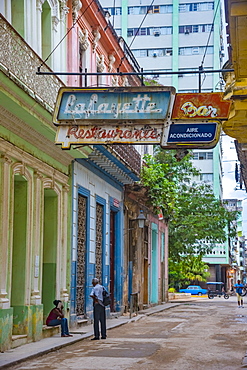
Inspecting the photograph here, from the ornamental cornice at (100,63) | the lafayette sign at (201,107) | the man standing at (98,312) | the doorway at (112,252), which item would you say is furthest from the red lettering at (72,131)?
the doorway at (112,252)

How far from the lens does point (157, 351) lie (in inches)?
498

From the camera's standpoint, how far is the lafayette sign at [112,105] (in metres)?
11.6

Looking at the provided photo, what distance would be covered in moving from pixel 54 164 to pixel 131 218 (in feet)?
31.7

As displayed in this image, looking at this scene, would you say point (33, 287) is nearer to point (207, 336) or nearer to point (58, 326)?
point (58, 326)

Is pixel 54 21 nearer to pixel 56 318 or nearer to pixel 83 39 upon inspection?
pixel 83 39

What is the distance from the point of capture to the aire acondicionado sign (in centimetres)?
1131

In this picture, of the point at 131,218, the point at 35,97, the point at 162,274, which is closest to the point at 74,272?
the point at 35,97

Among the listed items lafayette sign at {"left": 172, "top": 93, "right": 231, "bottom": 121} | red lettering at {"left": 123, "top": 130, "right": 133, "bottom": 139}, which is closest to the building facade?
red lettering at {"left": 123, "top": 130, "right": 133, "bottom": 139}

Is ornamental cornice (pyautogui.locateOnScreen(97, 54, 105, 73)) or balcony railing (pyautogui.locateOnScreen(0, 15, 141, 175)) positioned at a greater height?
ornamental cornice (pyautogui.locateOnScreen(97, 54, 105, 73))

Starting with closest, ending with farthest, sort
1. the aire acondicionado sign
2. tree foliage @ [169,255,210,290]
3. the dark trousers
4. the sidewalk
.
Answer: the sidewalk, the aire acondicionado sign, the dark trousers, tree foliage @ [169,255,210,290]

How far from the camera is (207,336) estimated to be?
15914mm

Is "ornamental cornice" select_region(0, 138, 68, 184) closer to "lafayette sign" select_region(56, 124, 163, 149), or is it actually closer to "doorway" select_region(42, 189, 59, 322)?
"doorway" select_region(42, 189, 59, 322)

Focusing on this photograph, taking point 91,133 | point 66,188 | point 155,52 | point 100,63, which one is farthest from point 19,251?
point 155,52

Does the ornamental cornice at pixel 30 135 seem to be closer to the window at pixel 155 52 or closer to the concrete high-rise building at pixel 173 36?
the concrete high-rise building at pixel 173 36
